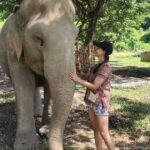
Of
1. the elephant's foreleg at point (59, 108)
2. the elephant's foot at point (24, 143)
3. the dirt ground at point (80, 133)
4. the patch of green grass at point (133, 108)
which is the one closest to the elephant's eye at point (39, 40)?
the elephant's foreleg at point (59, 108)

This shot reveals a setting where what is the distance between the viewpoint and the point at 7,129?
25.9 ft

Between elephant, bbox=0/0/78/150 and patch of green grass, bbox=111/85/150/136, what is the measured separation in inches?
87.1

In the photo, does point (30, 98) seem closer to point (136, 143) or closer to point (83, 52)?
point (136, 143)

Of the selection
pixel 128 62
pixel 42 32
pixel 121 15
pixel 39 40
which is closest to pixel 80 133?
pixel 39 40

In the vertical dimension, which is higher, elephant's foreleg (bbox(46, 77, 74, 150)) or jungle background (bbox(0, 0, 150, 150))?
elephant's foreleg (bbox(46, 77, 74, 150))

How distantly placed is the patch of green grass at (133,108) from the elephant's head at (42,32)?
279 cm

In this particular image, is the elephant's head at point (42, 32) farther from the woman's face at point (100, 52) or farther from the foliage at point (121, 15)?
the foliage at point (121, 15)

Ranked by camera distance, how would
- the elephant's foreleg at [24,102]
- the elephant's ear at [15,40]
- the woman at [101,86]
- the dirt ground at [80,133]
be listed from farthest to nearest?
the dirt ground at [80,133] → the elephant's foreleg at [24,102] → the elephant's ear at [15,40] → the woman at [101,86]

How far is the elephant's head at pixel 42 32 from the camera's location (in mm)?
5539

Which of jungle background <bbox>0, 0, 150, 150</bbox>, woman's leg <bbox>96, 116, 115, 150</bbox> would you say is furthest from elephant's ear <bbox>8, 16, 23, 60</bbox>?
woman's leg <bbox>96, 116, 115, 150</bbox>

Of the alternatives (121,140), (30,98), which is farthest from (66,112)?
(121,140)

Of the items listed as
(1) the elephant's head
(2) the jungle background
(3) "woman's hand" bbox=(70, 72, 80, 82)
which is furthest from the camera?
(2) the jungle background

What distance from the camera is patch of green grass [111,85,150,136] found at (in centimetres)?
824

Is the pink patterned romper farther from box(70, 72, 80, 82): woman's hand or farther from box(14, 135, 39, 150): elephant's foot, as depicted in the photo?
box(14, 135, 39, 150): elephant's foot
